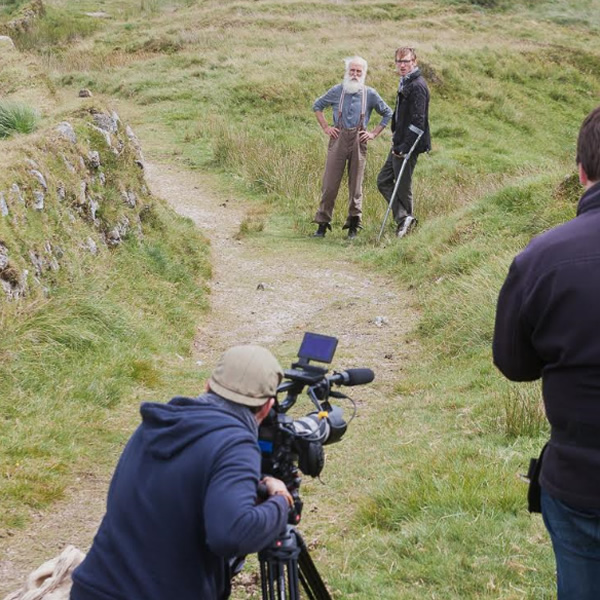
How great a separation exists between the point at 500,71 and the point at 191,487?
26.7 meters

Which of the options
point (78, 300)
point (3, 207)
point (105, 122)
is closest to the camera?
point (3, 207)

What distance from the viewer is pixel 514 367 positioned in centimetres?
266

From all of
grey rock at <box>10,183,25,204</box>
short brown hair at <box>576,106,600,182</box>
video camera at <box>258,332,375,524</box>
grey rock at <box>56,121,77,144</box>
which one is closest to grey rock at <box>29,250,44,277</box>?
grey rock at <box>10,183,25,204</box>

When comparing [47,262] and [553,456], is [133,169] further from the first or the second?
[553,456]

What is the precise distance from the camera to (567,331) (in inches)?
96.4

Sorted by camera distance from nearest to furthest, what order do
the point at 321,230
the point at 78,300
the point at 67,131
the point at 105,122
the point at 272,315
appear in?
1. the point at 78,300
2. the point at 67,131
3. the point at 272,315
4. the point at 105,122
5. the point at 321,230

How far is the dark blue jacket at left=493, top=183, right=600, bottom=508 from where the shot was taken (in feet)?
7.90

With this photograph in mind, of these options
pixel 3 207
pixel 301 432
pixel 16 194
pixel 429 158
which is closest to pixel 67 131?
pixel 16 194

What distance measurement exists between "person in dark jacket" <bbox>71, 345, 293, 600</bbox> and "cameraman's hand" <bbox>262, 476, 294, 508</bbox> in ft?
0.28

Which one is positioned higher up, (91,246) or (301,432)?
(301,432)

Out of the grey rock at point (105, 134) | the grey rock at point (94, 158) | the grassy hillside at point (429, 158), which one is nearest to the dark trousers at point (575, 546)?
the grassy hillside at point (429, 158)

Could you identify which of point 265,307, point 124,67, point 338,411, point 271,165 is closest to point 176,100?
point 124,67

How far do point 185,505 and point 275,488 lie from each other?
353 millimetres

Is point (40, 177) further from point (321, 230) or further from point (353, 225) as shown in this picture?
point (353, 225)
